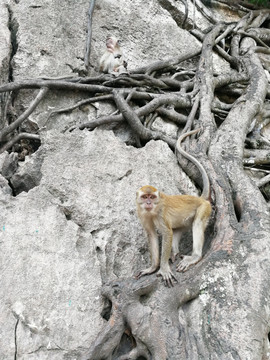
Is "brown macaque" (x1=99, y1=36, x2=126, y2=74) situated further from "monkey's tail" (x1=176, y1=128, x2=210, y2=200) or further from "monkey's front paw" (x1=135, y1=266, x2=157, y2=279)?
"monkey's front paw" (x1=135, y1=266, x2=157, y2=279)

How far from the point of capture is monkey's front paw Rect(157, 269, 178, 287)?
3.26 m

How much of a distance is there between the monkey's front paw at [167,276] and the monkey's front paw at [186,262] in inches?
5.4

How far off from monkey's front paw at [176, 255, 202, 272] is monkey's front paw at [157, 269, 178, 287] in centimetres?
14

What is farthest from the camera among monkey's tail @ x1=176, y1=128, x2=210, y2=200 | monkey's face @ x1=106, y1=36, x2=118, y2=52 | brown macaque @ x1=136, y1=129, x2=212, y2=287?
monkey's face @ x1=106, y1=36, x2=118, y2=52

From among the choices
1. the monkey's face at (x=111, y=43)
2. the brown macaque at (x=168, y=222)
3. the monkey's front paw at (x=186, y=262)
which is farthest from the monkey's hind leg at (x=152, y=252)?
the monkey's face at (x=111, y=43)

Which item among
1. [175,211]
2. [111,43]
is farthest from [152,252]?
[111,43]

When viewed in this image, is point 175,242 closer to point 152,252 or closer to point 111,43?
point 152,252

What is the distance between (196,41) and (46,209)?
5965mm

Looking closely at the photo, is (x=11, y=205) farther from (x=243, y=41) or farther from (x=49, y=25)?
(x=243, y=41)

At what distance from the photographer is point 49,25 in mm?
6293

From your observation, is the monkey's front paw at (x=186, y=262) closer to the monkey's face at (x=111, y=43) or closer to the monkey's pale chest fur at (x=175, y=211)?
the monkey's pale chest fur at (x=175, y=211)

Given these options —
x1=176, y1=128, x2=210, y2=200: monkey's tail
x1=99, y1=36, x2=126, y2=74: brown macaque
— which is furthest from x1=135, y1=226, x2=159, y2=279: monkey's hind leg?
x1=99, y1=36, x2=126, y2=74: brown macaque

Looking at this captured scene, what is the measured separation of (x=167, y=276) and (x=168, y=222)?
51 centimetres

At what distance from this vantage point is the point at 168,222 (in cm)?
352
